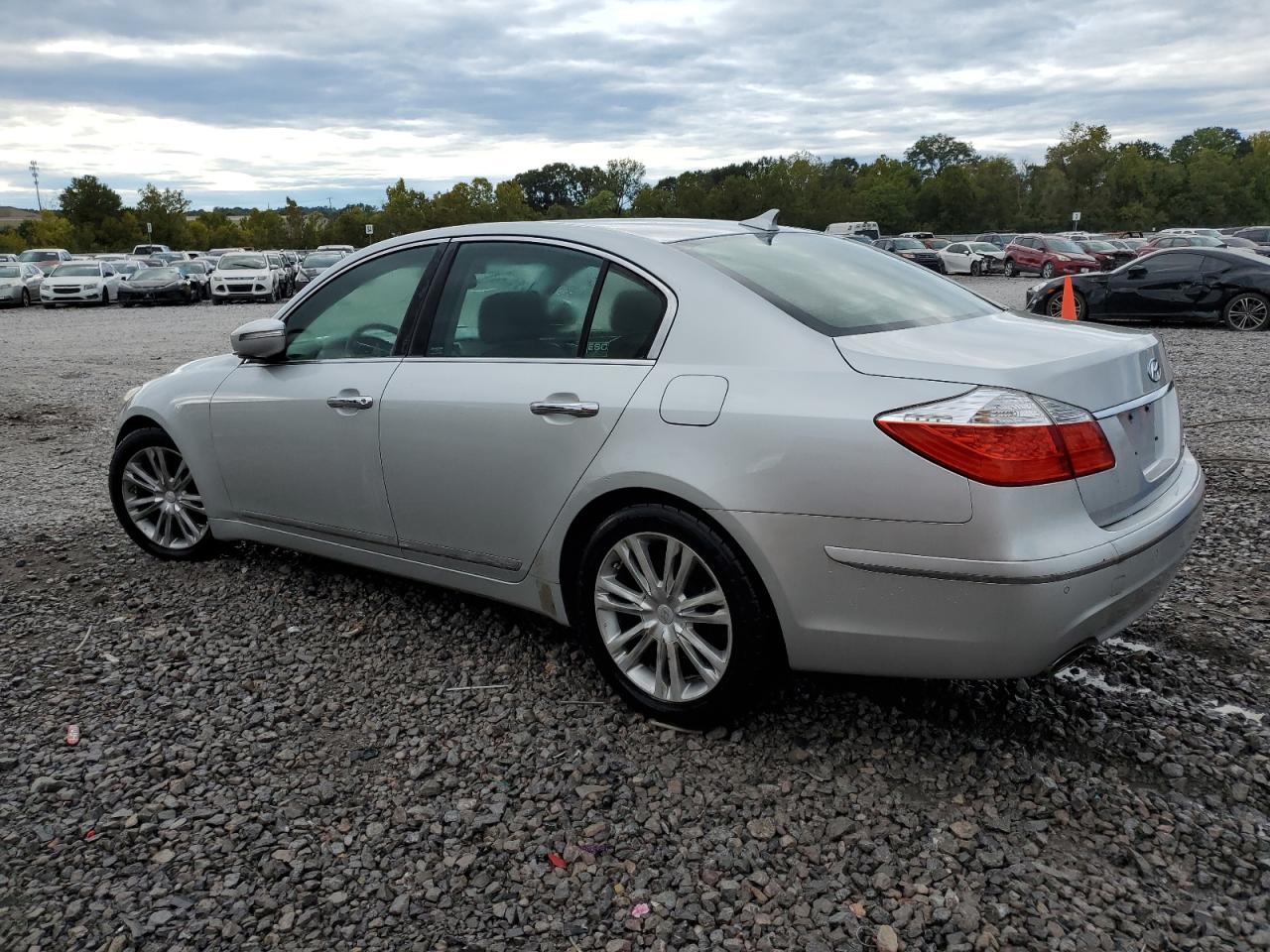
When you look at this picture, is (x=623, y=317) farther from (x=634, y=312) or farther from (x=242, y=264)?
(x=242, y=264)

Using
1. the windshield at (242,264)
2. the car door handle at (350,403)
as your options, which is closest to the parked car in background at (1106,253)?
the windshield at (242,264)

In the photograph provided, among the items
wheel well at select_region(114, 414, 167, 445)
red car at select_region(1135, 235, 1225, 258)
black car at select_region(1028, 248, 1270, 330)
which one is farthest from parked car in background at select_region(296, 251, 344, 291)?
wheel well at select_region(114, 414, 167, 445)

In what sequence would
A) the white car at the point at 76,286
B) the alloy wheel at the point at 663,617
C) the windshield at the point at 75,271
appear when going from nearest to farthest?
the alloy wheel at the point at 663,617 < the white car at the point at 76,286 < the windshield at the point at 75,271

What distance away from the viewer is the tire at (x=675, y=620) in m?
3.10

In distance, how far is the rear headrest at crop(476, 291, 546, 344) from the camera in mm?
3740

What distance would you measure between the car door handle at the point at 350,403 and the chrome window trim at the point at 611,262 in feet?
0.98

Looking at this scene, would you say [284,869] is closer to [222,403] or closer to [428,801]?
[428,801]

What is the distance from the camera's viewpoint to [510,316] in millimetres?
3814

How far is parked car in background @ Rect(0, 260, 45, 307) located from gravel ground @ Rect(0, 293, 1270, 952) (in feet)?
112

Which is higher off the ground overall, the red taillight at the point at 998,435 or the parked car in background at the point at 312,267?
the red taillight at the point at 998,435

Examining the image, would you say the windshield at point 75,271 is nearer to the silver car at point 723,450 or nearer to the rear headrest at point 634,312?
the silver car at point 723,450

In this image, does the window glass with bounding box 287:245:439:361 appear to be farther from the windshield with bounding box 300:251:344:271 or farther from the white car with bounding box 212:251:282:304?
the windshield with bounding box 300:251:344:271

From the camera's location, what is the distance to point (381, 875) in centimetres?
272

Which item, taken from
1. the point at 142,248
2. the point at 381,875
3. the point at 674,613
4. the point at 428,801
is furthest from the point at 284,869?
the point at 142,248
